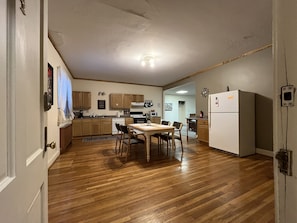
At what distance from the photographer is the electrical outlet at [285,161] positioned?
447mm

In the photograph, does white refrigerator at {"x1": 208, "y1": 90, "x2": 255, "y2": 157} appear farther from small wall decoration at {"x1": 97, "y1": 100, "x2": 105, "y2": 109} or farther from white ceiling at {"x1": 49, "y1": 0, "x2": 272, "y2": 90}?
small wall decoration at {"x1": 97, "y1": 100, "x2": 105, "y2": 109}

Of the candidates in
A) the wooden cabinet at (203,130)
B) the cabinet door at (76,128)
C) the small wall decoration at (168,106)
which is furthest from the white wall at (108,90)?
the wooden cabinet at (203,130)

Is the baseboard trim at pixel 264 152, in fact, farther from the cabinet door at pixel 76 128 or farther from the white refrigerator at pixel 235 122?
the cabinet door at pixel 76 128

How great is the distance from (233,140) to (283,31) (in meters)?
3.49

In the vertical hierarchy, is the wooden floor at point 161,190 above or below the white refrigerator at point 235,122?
below

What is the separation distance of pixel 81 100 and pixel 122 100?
67.2 inches

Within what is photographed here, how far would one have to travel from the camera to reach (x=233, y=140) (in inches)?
136

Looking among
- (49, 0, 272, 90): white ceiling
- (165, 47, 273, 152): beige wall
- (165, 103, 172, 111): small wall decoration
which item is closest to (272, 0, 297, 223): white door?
(49, 0, 272, 90): white ceiling

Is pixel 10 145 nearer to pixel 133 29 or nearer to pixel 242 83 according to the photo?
pixel 133 29

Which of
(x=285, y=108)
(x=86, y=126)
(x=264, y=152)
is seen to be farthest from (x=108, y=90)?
(x=285, y=108)

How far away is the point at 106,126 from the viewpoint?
621cm

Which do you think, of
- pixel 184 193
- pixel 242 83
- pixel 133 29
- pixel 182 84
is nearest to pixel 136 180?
pixel 184 193

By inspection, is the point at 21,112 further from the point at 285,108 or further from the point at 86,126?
the point at 86,126

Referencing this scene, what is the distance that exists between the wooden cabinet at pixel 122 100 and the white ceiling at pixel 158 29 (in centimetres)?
272
